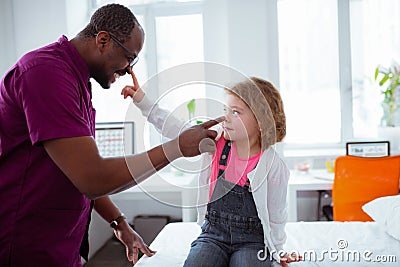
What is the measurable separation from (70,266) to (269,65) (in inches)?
88.9

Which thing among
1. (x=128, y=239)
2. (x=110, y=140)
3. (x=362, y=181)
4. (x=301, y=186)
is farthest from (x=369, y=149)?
(x=128, y=239)

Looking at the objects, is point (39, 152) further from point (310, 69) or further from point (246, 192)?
point (310, 69)

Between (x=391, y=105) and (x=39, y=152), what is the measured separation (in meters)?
2.69

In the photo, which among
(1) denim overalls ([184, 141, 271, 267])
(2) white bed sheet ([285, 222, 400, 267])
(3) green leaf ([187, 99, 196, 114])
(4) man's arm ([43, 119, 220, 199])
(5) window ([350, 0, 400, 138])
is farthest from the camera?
(5) window ([350, 0, 400, 138])

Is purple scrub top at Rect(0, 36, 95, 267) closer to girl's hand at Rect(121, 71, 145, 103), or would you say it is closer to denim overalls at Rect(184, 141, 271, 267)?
girl's hand at Rect(121, 71, 145, 103)

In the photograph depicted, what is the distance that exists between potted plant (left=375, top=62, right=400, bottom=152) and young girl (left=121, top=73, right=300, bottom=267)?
1644 mm

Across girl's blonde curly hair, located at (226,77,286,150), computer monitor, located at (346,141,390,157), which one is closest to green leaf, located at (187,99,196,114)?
girl's blonde curly hair, located at (226,77,286,150)

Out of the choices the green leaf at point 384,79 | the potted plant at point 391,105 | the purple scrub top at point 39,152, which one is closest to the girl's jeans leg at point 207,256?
the purple scrub top at point 39,152

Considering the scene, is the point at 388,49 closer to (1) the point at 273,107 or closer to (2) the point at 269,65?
(2) the point at 269,65

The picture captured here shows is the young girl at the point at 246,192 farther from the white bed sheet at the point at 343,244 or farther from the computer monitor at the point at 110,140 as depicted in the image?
the computer monitor at the point at 110,140

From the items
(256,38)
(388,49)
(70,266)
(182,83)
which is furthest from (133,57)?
(388,49)

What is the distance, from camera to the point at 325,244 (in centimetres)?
196

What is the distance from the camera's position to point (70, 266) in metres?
1.22

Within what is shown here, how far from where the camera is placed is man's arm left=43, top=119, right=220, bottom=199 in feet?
3.19
